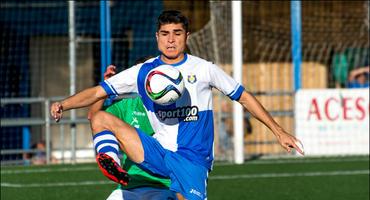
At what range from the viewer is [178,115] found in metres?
6.84

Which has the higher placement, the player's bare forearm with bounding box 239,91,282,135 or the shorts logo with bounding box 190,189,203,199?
the player's bare forearm with bounding box 239,91,282,135

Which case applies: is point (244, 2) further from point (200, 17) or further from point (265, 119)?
point (265, 119)

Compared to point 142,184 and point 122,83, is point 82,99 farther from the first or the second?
point 142,184

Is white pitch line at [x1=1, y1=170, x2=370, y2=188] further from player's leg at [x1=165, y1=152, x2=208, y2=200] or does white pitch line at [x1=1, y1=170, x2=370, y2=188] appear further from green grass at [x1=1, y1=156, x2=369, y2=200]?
player's leg at [x1=165, y1=152, x2=208, y2=200]

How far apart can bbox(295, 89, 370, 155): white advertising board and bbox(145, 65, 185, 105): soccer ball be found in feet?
30.0

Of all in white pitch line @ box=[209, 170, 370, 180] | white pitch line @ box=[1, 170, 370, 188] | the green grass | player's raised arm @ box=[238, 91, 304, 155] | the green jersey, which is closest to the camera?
player's raised arm @ box=[238, 91, 304, 155]

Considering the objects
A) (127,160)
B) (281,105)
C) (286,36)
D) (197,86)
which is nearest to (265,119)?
(197,86)

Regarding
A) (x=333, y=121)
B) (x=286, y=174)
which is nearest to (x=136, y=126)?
(x=286, y=174)

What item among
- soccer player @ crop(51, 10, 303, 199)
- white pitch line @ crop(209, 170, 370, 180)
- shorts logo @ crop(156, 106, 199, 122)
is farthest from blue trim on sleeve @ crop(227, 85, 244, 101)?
white pitch line @ crop(209, 170, 370, 180)

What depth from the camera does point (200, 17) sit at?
702 inches

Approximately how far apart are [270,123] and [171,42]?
0.85 m

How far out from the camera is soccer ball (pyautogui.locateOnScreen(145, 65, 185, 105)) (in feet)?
21.3

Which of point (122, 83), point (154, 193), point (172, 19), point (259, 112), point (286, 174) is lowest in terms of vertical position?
point (286, 174)

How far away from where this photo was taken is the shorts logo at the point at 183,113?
683cm
